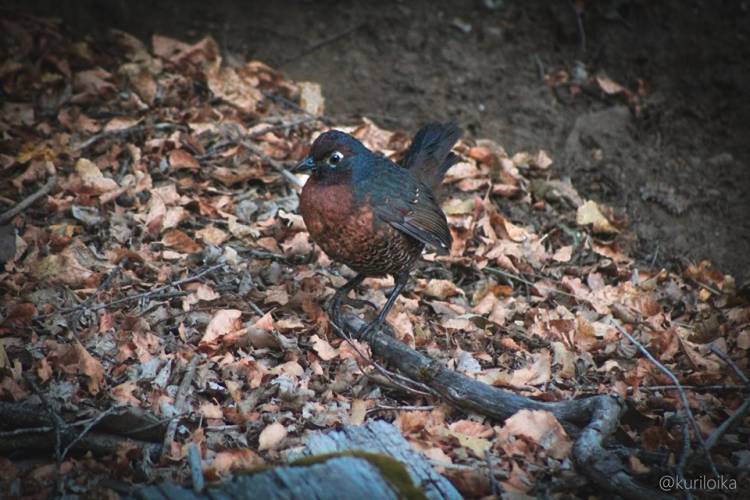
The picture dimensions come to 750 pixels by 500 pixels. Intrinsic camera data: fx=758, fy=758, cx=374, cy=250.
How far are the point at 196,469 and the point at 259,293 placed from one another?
1923 millimetres

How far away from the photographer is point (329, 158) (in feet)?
15.6

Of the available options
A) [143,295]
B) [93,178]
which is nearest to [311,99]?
[93,178]

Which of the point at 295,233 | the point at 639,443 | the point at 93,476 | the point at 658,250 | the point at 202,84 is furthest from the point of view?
the point at 202,84

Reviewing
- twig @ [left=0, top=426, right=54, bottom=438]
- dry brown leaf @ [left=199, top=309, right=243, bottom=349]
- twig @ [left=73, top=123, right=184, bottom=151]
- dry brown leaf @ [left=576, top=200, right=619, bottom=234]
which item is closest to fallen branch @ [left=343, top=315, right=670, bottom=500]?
dry brown leaf @ [left=199, top=309, right=243, bottom=349]

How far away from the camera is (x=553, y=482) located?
12.0 ft

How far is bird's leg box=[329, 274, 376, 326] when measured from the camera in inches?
198

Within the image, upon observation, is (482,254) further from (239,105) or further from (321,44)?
(321,44)

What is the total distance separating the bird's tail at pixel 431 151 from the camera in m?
5.66

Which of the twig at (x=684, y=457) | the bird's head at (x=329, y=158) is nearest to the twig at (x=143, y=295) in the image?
the bird's head at (x=329, y=158)

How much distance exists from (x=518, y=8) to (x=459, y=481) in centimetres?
586

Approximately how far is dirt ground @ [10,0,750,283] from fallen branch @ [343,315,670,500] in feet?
9.68

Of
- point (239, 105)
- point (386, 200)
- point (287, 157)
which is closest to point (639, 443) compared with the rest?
point (386, 200)

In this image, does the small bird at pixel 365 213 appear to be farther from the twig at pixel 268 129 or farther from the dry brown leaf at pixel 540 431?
the twig at pixel 268 129

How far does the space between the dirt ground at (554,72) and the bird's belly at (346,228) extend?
8.26ft
